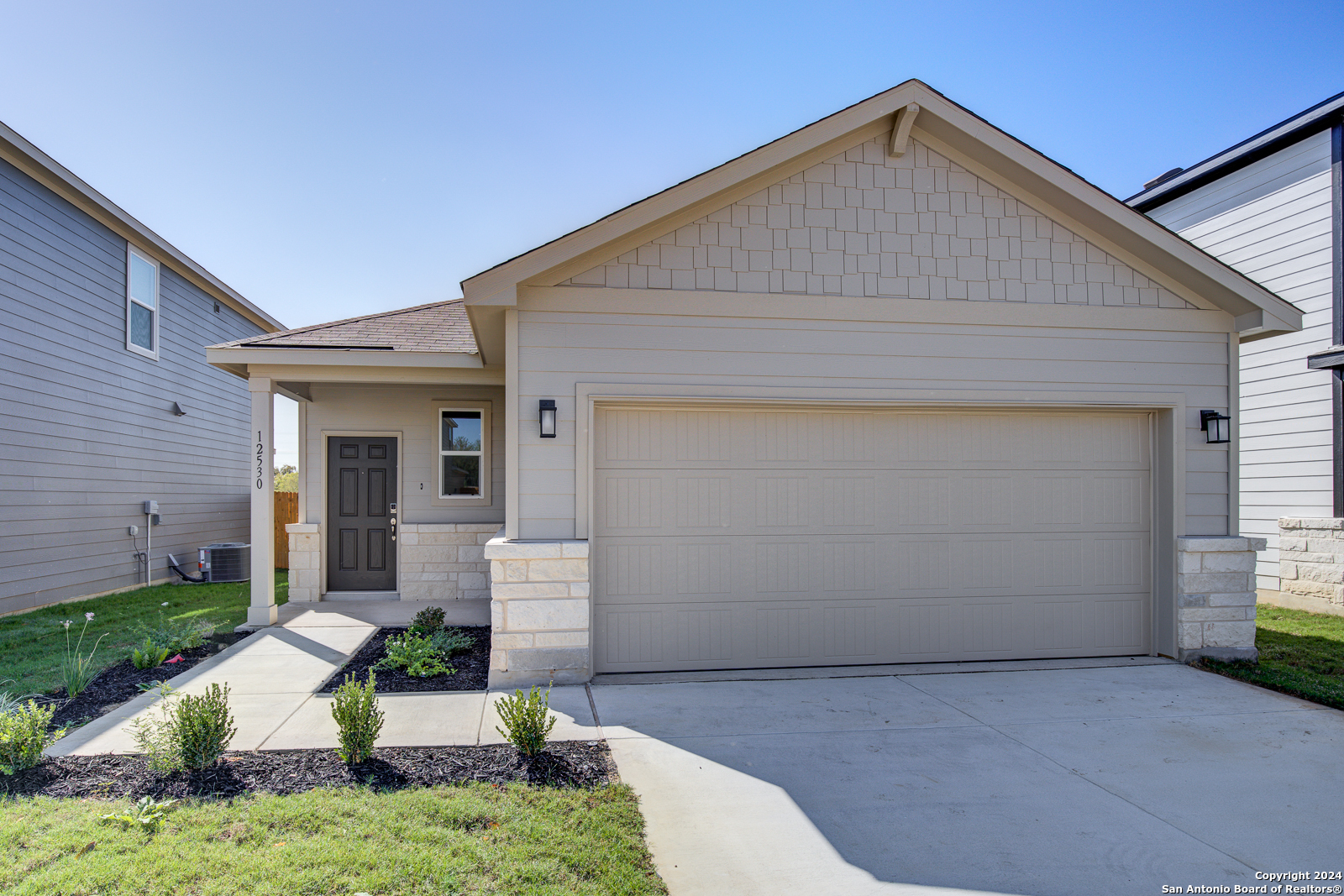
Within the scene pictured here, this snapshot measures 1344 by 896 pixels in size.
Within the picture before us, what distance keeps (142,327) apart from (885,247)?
431 inches

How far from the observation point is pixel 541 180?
39.9 ft

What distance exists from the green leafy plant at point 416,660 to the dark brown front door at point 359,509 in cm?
350

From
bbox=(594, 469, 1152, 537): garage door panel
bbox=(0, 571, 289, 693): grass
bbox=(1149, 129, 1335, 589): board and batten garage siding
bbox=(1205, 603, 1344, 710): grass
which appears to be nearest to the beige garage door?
bbox=(594, 469, 1152, 537): garage door panel

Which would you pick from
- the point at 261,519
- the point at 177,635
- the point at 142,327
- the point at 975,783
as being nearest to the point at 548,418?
the point at 975,783

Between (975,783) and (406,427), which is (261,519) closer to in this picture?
(406,427)

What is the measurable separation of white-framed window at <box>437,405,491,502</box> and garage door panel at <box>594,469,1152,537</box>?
159 inches

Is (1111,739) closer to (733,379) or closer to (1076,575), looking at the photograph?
(1076,575)

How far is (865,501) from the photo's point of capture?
6.25 metres

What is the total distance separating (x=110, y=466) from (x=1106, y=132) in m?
15.2

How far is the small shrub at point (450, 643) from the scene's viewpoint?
6373 mm

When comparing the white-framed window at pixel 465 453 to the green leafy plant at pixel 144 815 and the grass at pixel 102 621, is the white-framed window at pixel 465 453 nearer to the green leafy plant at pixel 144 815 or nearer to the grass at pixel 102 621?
the grass at pixel 102 621

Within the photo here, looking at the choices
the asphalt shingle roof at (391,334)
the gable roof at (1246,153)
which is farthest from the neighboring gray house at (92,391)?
the gable roof at (1246,153)

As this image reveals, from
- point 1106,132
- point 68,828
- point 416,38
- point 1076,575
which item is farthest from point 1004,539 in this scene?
point 416,38

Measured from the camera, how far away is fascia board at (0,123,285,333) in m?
8.26
